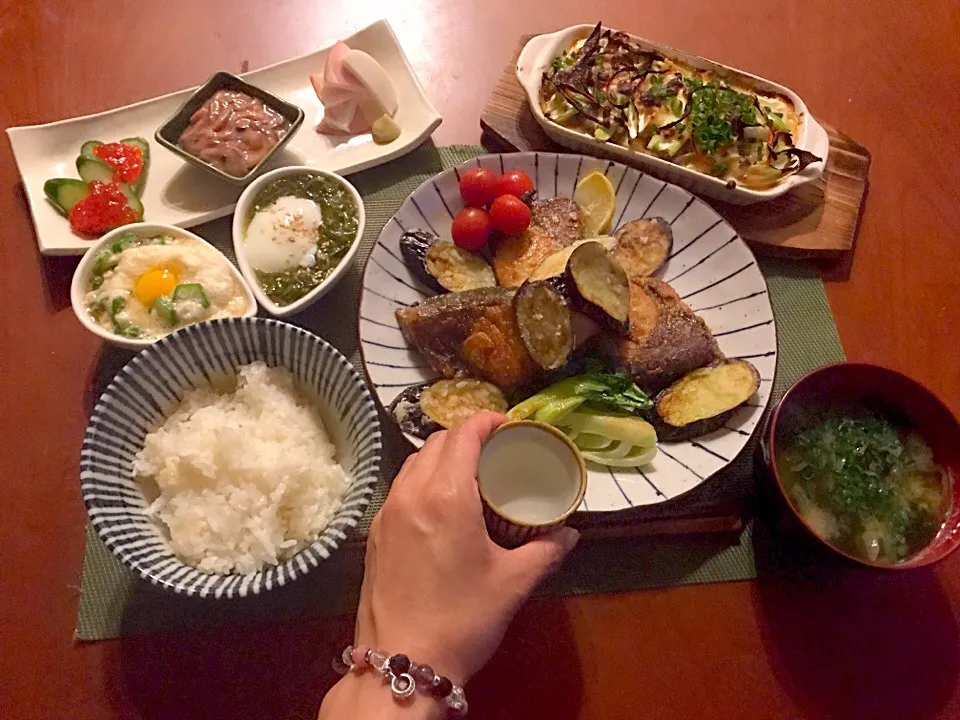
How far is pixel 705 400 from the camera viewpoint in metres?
1.94

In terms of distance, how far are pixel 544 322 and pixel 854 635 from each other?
1172 mm

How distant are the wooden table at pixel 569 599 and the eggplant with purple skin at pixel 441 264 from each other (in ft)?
1.96

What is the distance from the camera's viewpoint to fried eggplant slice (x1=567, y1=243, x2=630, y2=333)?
1903 millimetres

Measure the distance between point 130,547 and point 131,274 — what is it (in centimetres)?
90

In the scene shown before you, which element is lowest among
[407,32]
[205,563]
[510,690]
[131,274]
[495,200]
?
[510,690]

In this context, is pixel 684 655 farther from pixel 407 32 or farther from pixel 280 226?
pixel 407 32

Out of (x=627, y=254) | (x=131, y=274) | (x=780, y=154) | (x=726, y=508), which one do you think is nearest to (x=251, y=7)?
(x=131, y=274)

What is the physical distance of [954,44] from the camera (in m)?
2.89

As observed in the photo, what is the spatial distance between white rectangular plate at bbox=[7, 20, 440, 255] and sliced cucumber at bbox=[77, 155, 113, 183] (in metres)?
0.13

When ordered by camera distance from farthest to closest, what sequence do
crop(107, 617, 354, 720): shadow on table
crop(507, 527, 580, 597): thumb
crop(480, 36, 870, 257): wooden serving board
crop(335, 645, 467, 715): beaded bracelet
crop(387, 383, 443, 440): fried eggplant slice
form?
crop(480, 36, 870, 257): wooden serving board
crop(387, 383, 443, 440): fried eggplant slice
crop(107, 617, 354, 720): shadow on table
crop(507, 527, 580, 597): thumb
crop(335, 645, 467, 715): beaded bracelet

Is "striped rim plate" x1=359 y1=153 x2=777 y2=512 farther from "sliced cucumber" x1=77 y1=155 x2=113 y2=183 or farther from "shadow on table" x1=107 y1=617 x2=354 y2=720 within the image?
"sliced cucumber" x1=77 y1=155 x2=113 y2=183

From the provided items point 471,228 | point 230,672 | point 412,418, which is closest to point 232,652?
point 230,672

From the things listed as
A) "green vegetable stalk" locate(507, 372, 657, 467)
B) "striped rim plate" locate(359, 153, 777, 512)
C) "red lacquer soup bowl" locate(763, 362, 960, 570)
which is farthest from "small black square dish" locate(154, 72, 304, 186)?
"red lacquer soup bowl" locate(763, 362, 960, 570)

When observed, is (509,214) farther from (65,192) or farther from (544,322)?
(65,192)
